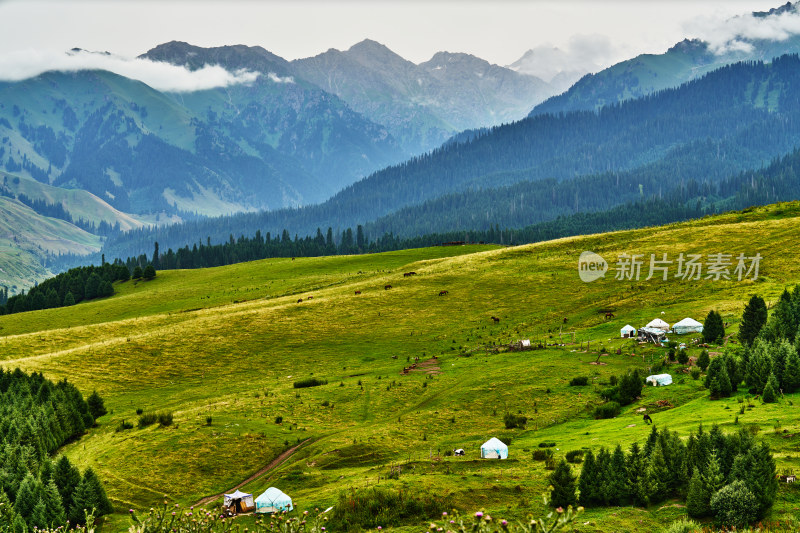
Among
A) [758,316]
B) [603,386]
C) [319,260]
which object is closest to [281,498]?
[603,386]

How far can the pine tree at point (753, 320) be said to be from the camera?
216ft

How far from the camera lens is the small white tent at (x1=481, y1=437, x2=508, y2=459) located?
1876 inches

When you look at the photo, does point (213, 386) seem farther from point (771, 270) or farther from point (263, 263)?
point (263, 263)

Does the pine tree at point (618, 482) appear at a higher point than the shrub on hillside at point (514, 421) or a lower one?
higher

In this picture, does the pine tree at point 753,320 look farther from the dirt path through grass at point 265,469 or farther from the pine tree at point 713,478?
the dirt path through grass at point 265,469

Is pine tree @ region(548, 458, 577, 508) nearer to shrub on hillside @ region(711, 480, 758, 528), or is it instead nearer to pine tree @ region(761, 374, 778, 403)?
shrub on hillside @ region(711, 480, 758, 528)

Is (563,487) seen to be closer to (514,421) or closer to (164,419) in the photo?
(514,421)

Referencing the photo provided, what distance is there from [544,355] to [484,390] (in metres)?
12.8

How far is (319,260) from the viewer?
18050cm

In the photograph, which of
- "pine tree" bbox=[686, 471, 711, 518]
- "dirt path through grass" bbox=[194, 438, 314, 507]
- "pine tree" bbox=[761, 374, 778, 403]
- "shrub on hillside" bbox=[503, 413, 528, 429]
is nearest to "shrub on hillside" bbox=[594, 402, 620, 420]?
"shrub on hillside" bbox=[503, 413, 528, 429]

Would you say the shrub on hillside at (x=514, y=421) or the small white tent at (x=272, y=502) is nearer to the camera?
the small white tent at (x=272, y=502)

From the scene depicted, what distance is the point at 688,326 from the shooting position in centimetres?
7762

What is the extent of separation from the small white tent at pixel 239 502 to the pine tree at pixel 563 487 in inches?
746

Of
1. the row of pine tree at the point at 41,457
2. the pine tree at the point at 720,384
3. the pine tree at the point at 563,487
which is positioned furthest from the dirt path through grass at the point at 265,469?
the pine tree at the point at 720,384
